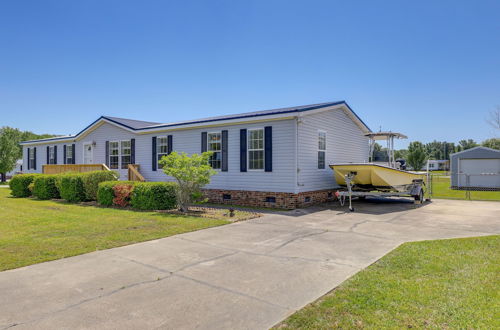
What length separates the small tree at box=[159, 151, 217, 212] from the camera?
33.2 feet

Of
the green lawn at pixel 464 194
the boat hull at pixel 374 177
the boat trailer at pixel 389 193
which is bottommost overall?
the green lawn at pixel 464 194

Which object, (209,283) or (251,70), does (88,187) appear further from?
(209,283)

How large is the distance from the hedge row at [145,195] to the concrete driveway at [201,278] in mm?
3637

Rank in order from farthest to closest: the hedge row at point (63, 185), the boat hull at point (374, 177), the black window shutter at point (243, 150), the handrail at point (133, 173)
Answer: the handrail at point (133, 173) < the hedge row at point (63, 185) < the black window shutter at point (243, 150) < the boat hull at point (374, 177)

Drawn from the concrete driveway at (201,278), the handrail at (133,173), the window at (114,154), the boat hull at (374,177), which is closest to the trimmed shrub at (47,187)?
the handrail at (133,173)

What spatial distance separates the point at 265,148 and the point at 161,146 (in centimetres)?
625

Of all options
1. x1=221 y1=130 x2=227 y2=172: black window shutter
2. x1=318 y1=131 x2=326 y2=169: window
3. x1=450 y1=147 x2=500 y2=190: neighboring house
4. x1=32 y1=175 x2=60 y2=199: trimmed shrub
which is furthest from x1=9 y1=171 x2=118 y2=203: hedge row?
x1=450 y1=147 x2=500 y2=190: neighboring house

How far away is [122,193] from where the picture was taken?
11.1 m

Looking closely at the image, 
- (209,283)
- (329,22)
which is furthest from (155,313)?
(329,22)

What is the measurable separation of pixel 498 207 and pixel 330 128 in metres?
6.88

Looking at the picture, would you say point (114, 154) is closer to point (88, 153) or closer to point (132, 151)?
point (132, 151)

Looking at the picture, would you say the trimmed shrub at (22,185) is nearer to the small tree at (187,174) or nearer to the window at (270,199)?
the small tree at (187,174)

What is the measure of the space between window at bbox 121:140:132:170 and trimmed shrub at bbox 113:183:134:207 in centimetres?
573

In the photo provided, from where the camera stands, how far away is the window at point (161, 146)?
15148mm
